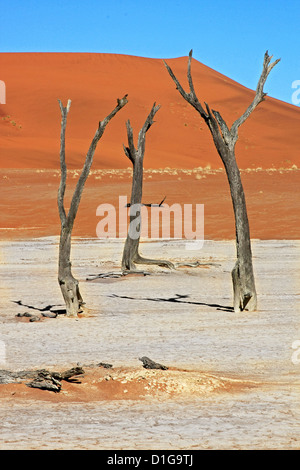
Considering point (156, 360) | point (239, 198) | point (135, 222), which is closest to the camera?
point (156, 360)

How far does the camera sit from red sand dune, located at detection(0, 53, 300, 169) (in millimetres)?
68812

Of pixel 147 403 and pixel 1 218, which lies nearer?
pixel 147 403

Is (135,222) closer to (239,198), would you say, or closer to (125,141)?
(239,198)

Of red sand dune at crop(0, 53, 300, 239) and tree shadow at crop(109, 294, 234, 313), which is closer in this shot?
tree shadow at crop(109, 294, 234, 313)

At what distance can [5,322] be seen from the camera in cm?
1164

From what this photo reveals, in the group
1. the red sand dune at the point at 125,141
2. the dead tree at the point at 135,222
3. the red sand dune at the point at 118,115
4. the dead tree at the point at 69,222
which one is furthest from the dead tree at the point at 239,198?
the red sand dune at the point at 118,115

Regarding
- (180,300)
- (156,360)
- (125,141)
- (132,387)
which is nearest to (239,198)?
(180,300)

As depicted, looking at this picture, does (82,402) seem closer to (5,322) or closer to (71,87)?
(5,322)

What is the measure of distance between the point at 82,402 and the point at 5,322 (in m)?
4.90

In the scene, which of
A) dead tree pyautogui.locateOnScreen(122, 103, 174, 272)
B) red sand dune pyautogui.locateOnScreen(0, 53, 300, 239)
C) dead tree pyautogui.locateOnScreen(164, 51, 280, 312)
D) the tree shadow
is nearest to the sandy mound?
dead tree pyautogui.locateOnScreen(164, 51, 280, 312)

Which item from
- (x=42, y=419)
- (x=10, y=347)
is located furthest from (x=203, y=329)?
(x=42, y=419)

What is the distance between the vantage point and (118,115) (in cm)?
8688

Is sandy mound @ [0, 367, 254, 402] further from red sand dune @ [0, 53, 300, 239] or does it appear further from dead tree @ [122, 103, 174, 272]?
red sand dune @ [0, 53, 300, 239]
